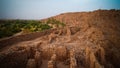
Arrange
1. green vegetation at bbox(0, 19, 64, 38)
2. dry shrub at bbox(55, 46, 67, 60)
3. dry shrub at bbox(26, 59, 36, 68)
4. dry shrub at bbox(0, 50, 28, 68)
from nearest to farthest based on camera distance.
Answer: dry shrub at bbox(0, 50, 28, 68) < dry shrub at bbox(26, 59, 36, 68) < dry shrub at bbox(55, 46, 67, 60) < green vegetation at bbox(0, 19, 64, 38)

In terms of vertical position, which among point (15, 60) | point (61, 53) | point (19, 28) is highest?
point (19, 28)

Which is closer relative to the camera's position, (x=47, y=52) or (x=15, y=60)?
(x=15, y=60)

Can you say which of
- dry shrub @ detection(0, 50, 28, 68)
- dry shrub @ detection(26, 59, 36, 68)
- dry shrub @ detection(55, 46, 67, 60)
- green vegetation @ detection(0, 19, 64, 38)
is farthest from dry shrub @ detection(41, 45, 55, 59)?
green vegetation @ detection(0, 19, 64, 38)

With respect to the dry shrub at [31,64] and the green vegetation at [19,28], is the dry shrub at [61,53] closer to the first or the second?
the dry shrub at [31,64]

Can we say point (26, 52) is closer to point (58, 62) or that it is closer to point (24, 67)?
point (24, 67)

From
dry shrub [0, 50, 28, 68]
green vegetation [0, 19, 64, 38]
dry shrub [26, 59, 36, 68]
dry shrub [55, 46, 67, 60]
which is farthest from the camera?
green vegetation [0, 19, 64, 38]

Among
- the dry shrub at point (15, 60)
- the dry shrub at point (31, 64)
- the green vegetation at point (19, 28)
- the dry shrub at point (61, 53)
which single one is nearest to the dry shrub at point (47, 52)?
the dry shrub at point (61, 53)

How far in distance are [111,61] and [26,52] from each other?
5.54 metres

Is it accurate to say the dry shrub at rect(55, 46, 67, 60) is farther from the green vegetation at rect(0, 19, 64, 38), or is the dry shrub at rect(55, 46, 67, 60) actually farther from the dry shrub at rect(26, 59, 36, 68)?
the green vegetation at rect(0, 19, 64, 38)

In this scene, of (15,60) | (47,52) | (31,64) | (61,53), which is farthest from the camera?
(47,52)

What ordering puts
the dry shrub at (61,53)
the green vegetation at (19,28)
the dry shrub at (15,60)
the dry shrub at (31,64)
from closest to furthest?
1. the dry shrub at (15,60)
2. the dry shrub at (31,64)
3. the dry shrub at (61,53)
4. the green vegetation at (19,28)

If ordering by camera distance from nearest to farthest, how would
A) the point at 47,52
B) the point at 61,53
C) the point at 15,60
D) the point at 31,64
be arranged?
the point at 31,64
the point at 15,60
the point at 61,53
the point at 47,52

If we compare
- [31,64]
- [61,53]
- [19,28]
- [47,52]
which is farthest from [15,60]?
[19,28]

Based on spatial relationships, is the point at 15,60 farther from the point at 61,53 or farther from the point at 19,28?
the point at 19,28
